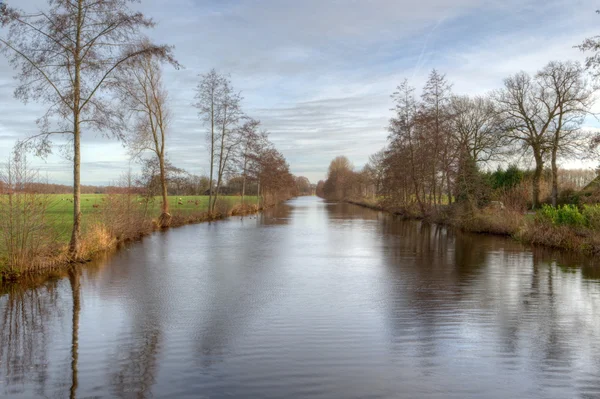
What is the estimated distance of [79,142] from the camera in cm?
1245

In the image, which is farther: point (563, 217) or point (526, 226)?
point (526, 226)

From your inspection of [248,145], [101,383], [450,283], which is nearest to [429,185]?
[248,145]

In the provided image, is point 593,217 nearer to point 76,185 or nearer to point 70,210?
point 76,185

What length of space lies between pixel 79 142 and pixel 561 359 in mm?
12546

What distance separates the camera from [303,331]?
22.1ft

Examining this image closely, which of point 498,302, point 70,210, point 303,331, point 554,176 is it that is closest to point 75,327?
point 303,331

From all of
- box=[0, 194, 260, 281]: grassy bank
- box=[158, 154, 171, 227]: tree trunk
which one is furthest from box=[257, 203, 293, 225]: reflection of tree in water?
box=[0, 194, 260, 281]: grassy bank

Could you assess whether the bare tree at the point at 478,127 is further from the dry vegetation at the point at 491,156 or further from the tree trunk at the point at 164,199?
the tree trunk at the point at 164,199

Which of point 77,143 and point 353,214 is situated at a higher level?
point 77,143

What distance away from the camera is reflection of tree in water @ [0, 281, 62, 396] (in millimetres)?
4988

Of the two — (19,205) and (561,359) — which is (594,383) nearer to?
(561,359)

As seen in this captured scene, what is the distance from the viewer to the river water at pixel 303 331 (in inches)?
191

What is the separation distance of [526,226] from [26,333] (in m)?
19.4

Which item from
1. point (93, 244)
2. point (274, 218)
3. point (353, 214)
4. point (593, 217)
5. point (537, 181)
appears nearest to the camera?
point (93, 244)
